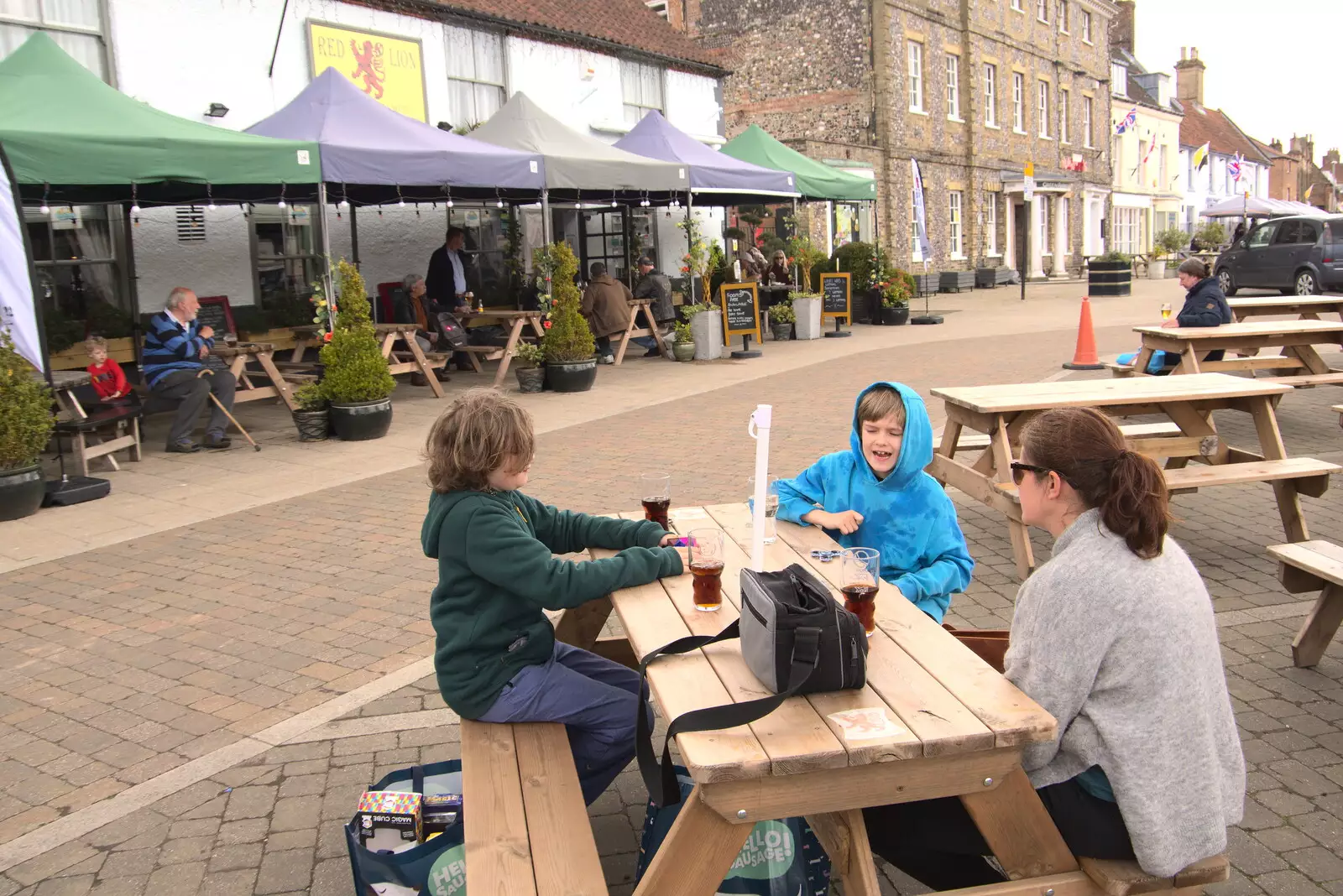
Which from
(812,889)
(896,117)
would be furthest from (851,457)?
(896,117)

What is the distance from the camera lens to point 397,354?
12.5 metres

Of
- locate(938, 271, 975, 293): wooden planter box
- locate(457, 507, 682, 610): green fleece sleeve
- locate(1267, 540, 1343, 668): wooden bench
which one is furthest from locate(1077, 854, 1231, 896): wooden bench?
locate(938, 271, 975, 293): wooden planter box

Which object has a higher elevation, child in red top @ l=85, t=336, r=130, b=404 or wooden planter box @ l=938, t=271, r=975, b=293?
wooden planter box @ l=938, t=271, r=975, b=293

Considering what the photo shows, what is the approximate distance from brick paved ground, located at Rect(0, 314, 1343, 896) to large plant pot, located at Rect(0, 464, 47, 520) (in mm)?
1254

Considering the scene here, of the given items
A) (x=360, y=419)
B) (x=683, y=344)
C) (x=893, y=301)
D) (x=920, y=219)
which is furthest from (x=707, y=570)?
(x=920, y=219)

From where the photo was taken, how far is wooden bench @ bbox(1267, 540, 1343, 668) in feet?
13.8

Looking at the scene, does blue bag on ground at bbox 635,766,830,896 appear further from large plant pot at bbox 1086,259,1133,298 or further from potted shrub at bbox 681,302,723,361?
large plant pot at bbox 1086,259,1133,298

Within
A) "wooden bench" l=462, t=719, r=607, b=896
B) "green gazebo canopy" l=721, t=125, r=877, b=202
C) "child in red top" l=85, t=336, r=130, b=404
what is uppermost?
"green gazebo canopy" l=721, t=125, r=877, b=202

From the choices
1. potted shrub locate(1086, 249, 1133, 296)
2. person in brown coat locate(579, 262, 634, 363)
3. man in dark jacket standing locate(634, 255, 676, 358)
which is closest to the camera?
person in brown coat locate(579, 262, 634, 363)

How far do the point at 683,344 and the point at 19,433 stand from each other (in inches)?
364

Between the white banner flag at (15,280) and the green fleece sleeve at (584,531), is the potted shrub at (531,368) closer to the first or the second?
the white banner flag at (15,280)

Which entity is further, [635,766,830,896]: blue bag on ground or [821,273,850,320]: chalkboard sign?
[821,273,850,320]: chalkboard sign

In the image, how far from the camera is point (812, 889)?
102 inches

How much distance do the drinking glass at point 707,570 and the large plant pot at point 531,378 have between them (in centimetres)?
967
